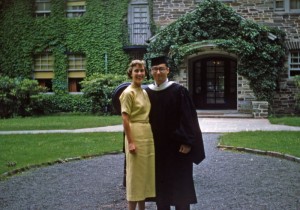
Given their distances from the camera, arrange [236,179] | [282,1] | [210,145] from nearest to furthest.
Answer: [236,179] < [210,145] < [282,1]

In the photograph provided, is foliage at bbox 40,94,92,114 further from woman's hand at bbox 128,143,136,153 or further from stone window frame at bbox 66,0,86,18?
woman's hand at bbox 128,143,136,153

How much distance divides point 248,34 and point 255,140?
8792 mm

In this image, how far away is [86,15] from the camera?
22.1 meters

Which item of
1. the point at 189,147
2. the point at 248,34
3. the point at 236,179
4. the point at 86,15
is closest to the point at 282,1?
the point at 248,34

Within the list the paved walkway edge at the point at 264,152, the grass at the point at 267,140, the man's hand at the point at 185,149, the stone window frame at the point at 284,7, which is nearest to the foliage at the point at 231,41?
the stone window frame at the point at 284,7

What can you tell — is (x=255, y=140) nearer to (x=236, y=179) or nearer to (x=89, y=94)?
(x=236, y=179)

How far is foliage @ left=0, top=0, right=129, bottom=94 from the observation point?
21797 millimetres

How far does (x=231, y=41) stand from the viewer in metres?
18.5

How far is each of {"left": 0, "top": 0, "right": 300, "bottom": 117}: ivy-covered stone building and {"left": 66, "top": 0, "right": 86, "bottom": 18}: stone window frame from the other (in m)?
0.05

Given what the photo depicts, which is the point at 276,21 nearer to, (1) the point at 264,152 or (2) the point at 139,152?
(1) the point at 264,152

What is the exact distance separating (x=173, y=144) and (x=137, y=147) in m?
0.45

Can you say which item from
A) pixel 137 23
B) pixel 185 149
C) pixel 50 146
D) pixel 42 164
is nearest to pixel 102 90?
pixel 137 23

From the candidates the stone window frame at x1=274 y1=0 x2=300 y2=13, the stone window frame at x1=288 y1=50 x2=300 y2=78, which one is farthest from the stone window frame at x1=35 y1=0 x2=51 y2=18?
the stone window frame at x1=288 y1=50 x2=300 y2=78

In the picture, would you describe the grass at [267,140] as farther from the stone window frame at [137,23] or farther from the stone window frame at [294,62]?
the stone window frame at [137,23]
